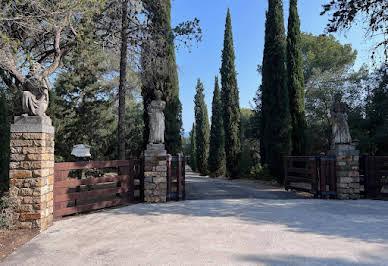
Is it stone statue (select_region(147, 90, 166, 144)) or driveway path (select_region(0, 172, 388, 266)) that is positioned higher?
stone statue (select_region(147, 90, 166, 144))

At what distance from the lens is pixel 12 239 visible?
368cm

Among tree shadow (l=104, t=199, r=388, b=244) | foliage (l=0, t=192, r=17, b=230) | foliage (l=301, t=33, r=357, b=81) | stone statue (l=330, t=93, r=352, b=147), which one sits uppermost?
foliage (l=301, t=33, r=357, b=81)

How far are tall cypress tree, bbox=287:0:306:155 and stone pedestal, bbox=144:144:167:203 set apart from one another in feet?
25.6

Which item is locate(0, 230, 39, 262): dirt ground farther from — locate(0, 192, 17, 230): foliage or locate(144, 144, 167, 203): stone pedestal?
locate(144, 144, 167, 203): stone pedestal

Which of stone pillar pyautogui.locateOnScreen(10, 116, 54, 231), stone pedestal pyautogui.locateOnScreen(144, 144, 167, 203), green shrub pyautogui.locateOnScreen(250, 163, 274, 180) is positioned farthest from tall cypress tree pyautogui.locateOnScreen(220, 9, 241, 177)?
stone pillar pyautogui.locateOnScreen(10, 116, 54, 231)

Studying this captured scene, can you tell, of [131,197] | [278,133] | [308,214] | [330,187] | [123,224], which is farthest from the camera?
[278,133]

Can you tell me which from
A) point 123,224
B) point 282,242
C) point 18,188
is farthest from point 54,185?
point 282,242

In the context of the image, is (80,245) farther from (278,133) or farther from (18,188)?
(278,133)

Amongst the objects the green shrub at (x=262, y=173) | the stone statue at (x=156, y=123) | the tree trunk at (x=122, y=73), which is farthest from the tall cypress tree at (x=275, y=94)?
the tree trunk at (x=122, y=73)

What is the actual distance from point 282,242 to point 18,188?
443 cm

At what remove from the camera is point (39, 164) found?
13.8 feet

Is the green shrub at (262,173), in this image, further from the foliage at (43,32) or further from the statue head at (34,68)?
the statue head at (34,68)

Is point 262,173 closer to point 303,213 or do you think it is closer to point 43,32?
point 303,213

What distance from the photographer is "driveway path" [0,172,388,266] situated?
298cm
